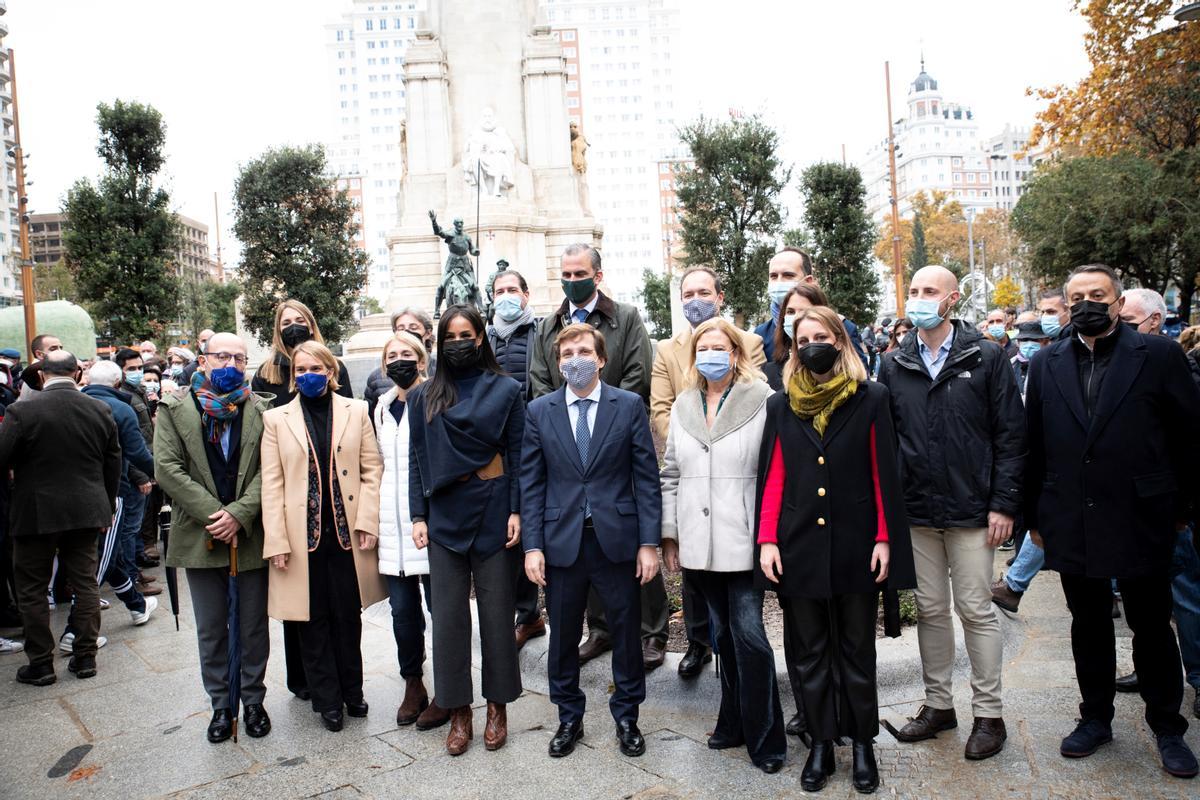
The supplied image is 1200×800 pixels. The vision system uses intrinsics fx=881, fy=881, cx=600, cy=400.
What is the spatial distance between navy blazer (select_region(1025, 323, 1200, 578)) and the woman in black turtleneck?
3677mm

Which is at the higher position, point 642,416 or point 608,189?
point 608,189

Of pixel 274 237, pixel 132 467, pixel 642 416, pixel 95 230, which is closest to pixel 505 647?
pixel 642 416

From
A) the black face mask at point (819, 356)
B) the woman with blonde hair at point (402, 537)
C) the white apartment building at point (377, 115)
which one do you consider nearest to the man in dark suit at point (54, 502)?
the woman with blonde hair at point (402, 537)

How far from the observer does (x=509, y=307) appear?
6.06 meters

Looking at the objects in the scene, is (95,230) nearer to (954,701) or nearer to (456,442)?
(456,442)

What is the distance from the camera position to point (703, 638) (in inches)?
205

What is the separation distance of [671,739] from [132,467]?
5.80 meters

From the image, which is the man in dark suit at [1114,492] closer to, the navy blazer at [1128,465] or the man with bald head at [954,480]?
the navy blazer at [1128,465]

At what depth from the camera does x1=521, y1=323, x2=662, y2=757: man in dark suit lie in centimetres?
444

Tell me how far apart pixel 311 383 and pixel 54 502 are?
2446 millimetres

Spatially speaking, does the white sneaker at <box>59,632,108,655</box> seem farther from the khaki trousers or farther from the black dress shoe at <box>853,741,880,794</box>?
the khaki trousers

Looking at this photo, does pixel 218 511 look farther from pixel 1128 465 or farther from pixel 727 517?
pixel 1128 465

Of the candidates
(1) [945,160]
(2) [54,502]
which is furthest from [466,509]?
(1) [945,160]

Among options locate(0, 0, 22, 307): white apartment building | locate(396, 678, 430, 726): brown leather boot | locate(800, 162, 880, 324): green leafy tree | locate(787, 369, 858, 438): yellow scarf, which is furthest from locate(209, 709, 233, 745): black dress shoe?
locate(0, 0, 22, 307): white apartment building
